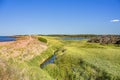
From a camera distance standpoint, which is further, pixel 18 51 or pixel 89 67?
pixel 18 51

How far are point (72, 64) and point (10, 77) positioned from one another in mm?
13773

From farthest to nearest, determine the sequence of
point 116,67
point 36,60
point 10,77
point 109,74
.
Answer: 1. point 36,60
2. point 116,67
3. point 109,74
4. point 10,77

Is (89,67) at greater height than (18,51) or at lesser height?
lesser

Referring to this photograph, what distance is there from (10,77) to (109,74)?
36.9ft

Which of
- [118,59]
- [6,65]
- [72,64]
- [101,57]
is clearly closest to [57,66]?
[72,64]

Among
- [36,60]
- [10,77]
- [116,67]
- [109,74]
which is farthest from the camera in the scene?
[36,60]

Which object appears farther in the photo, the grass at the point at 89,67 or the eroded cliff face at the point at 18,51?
the eroded cliff face at the point at 18,51

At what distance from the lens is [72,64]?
2636cm

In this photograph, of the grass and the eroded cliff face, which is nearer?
the grass

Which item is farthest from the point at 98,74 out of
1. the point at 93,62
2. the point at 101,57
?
the point at 101,57

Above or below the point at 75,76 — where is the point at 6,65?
above

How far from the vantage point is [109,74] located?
2109 cm

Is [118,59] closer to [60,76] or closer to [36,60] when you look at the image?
[60,76]

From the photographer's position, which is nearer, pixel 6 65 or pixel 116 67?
pixel 6 65
